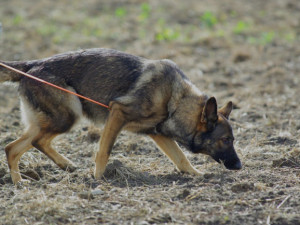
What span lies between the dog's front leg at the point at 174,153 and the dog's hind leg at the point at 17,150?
61.1 inches

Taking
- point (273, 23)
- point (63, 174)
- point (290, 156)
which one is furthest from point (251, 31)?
point (63, 174)

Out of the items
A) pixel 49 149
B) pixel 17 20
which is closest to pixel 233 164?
pixel 49 149

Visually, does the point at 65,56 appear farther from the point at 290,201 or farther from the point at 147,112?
the point at 290,201

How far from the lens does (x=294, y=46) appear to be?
1347 cm

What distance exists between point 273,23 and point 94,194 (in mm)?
12373

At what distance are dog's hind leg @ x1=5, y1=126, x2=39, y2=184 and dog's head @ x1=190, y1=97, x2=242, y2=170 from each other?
202 cm

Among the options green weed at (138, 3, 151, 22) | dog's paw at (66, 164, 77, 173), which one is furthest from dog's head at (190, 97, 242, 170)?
green weed at (138, 3, 151, 22)

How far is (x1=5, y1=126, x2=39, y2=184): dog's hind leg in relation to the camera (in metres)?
5.75

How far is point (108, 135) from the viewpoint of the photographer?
5910 mm

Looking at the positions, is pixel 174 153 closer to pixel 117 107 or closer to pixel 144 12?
pixel 117 107

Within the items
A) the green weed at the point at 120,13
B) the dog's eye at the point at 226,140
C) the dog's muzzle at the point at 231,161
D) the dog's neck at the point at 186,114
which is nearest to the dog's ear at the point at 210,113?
the dog's neck at the point at 186,114

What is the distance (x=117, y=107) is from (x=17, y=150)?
1309mm

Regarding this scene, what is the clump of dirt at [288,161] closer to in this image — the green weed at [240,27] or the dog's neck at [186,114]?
the dog's neck at [186,114]

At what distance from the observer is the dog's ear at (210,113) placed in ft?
18.8
